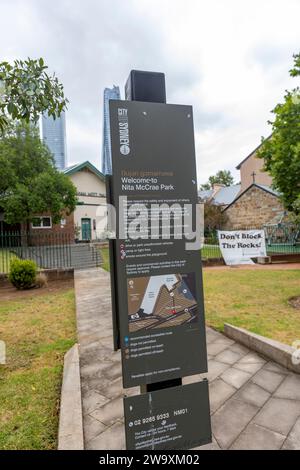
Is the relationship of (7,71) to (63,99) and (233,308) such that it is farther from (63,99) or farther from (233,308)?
(233,308)

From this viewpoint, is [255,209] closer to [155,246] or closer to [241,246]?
[241,246]

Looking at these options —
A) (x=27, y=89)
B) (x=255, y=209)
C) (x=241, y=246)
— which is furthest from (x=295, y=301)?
(x=255, y=209)

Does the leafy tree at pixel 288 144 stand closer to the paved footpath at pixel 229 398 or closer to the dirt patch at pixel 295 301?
the dirt patch at pixel 295 301

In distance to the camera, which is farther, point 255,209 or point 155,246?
point 255,209

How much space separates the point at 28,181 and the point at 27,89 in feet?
63.9

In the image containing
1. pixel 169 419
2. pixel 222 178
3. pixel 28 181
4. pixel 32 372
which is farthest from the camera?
pixel 222 178

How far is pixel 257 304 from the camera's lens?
20.1 ft

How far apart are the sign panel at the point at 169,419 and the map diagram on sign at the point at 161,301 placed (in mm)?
436

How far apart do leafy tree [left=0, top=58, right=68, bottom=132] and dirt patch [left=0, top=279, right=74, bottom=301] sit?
→ 21.9ft

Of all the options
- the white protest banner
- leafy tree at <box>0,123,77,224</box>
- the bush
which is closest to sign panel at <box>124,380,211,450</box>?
the bush

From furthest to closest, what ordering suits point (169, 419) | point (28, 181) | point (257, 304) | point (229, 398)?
point (28, 181), point (257, 304), point (229, 398), point (169, 419)

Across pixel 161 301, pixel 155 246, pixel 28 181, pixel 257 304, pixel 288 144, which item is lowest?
pixel 257 304

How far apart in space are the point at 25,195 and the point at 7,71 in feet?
60.4

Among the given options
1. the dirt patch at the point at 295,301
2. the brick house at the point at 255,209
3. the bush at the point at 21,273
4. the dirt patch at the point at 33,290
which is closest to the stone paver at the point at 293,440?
the dirt patch at the point at 295,301
